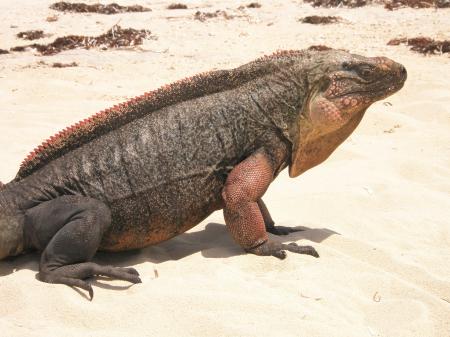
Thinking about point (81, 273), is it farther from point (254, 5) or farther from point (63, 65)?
point (254, 5)

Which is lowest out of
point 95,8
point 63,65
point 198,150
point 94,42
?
point 63,65

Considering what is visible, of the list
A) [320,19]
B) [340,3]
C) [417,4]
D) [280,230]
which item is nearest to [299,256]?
[280,230]

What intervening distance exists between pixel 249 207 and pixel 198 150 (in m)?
0.54

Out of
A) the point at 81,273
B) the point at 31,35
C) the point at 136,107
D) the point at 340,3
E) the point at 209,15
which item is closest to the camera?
the point at 81,273

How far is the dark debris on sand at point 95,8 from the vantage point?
19.1 m

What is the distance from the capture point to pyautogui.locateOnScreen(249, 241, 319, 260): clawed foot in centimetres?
410

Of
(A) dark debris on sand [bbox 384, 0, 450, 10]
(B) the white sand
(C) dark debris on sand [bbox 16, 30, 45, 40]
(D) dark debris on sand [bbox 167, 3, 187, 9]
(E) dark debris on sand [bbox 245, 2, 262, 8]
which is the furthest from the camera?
(D) dark debris on sand [bbox 167, 3, 187, 9]

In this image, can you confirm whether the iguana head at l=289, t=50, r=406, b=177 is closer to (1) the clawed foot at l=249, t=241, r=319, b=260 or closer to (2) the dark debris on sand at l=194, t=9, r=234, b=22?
(1) the clawed foot at l=249, t=241, r=319, b=260

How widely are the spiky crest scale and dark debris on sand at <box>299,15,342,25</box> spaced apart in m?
11.5

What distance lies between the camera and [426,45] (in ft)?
40.2

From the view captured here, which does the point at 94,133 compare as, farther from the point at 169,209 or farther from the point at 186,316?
the point at 186,316

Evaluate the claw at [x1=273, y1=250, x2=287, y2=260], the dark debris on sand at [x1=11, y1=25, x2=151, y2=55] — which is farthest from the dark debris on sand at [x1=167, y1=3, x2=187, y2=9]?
the claw at [x1=273, y1=250, x2=287, y2=260]

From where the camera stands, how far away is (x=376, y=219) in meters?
5.17

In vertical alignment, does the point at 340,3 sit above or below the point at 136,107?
below
